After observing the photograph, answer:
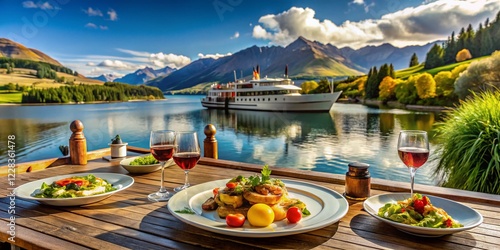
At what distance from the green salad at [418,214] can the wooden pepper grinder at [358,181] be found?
0.26m

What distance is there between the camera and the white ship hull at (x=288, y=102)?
1455 inches

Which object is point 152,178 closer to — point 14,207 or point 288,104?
point 14,207

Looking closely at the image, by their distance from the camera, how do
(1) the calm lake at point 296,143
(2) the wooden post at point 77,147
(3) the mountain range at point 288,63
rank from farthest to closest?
(3) the mountain range at point 288,63
(1) the calm lake at point 296,143
(2) the wooden post at point 77,147

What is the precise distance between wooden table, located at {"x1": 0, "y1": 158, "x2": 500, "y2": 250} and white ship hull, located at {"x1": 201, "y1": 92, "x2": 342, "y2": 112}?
119ft

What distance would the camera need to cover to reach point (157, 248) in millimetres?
1019

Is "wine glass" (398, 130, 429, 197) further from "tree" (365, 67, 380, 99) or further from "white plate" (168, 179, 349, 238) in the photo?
"tree" (365, 67, 380, 99)

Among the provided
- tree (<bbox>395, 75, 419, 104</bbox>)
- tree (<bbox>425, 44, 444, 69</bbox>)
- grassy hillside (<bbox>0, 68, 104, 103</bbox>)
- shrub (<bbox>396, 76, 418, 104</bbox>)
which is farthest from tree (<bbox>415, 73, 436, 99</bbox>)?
grassy hillside (<bbox>0, 68, 104, 103</bbox>)

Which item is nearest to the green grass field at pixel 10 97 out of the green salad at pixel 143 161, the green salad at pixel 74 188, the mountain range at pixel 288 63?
the green salad at pixel 143 161

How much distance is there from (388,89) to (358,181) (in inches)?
2101

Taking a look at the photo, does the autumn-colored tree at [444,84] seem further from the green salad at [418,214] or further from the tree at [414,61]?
the green salad at [418,214]

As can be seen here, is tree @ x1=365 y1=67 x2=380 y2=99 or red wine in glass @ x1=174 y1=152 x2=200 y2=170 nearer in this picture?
red wine in glass @ x1=174 y1=152 x2=200 y2=170

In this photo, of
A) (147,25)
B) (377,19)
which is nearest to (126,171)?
(147,25)

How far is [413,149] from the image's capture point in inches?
52.4

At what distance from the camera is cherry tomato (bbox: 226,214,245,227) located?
41.3 inches
